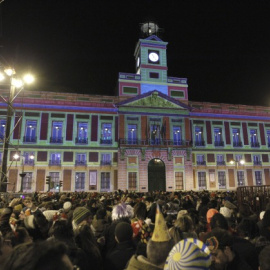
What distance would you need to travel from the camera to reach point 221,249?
3207mm

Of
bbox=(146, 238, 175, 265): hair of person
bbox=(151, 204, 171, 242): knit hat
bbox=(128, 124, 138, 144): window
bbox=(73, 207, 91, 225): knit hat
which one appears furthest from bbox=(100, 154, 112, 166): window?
bbox=(146, 238, 175, 265): hair of person

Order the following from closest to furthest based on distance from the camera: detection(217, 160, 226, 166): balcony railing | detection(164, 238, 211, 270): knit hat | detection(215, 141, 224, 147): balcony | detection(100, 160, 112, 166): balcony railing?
detection(164, 238, 211, 270): knit hat < detection(100, 160, 112, 166): balcony railing < detection(217, 160, 226, 166): balcony railing < detection(215, 141, 224, 147): balcony

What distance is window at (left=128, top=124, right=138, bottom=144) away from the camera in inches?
1325

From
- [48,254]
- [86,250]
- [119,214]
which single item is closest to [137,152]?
[119,214]

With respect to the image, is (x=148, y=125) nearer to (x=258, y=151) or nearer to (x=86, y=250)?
(x=258, y=151)

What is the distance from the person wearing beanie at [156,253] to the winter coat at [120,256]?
1212 millimetres

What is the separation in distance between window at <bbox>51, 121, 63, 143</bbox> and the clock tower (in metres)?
12.6

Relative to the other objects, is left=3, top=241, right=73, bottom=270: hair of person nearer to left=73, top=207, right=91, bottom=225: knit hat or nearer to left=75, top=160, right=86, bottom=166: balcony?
left=73, top=207, right=91, bottom=225: knit hat

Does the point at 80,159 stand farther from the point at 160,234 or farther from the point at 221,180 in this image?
the point at 160,234

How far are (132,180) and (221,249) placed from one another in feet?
97.0

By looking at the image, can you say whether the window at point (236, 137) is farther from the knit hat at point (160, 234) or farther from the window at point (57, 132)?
the knit hat at point (160, 234)

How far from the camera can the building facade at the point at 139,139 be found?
31.6m

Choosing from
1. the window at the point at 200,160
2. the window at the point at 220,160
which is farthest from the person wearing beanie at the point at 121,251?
the window at the point at 220,160

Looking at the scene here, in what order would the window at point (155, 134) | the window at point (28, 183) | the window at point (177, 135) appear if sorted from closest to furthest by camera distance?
the window at point (28, 183), the window at point (155, 134), the window at point (177, 135)
